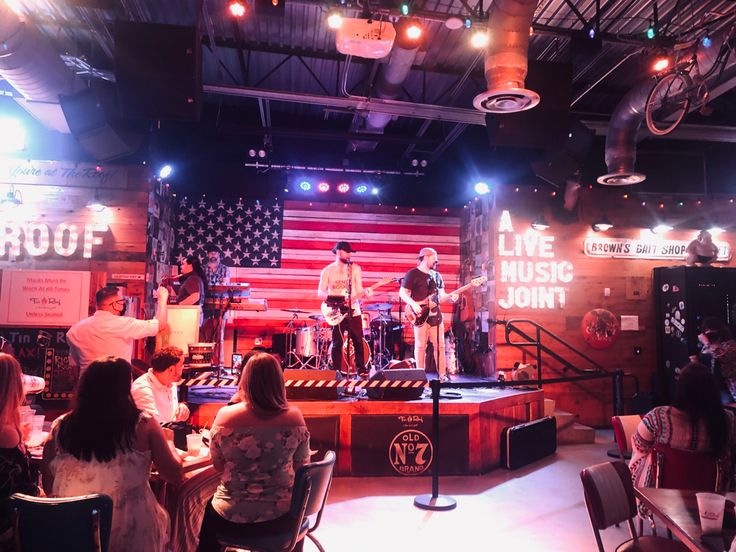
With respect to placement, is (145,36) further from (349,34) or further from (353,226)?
(353,226)

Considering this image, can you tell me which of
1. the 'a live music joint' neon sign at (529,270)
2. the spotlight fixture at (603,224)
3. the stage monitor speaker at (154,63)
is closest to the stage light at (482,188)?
the 'a live music joint' neon sign at (529,270)

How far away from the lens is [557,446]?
28.0ft

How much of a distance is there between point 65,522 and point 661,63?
7.71 meters

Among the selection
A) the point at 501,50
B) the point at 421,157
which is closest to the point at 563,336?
the point at 421,157

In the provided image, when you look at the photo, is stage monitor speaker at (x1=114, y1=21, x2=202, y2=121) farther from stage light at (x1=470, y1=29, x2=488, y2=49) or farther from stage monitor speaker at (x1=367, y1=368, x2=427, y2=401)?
stage monitor speaker at (x1=367, y1=368, x2=427, y2=401)

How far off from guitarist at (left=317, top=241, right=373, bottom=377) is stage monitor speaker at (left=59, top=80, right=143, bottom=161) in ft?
12.0

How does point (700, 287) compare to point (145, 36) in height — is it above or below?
below

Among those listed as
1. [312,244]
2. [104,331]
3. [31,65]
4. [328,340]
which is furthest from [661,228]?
[31,65]

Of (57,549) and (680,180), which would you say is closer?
(57,549)

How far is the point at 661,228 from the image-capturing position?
11094 mm

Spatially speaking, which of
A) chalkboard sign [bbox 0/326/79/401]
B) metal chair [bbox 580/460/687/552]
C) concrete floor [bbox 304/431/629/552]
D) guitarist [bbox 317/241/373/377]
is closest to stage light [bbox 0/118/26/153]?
chalkboard sign [bbox 0/326/79/401]

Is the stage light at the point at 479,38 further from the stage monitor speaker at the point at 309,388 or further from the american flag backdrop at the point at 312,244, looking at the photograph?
the american flag backdrop at the point at 312,244

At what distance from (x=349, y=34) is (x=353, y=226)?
646 cm

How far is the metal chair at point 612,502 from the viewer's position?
307 cm
